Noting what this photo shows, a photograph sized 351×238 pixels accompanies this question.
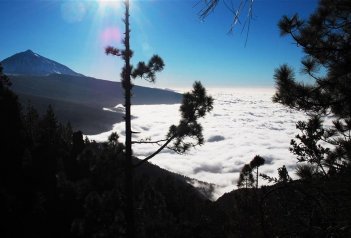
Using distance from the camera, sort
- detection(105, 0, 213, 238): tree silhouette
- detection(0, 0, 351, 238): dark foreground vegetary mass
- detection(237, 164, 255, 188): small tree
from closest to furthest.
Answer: detection(0, 0, 351, 238): dark foreground vegetary mass, detection(105, 0, 213, 238): tree silhouette, detection(237, 164, 255, 188): small tree

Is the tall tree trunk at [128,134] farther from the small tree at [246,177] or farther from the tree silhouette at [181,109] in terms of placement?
the small tree at [246,177]

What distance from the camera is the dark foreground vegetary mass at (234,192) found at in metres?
5.85

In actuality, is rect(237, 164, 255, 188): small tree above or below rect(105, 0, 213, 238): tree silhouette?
below

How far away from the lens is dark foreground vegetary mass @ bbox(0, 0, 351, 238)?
5.85 metres

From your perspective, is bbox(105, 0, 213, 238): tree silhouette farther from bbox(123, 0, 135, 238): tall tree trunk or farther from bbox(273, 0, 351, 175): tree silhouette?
bbox(273, 0, 351, 175): tree silhouette

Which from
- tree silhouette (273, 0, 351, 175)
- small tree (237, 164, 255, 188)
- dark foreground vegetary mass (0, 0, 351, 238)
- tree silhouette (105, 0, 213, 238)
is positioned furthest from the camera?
small tree (237, 164, 255, 188)

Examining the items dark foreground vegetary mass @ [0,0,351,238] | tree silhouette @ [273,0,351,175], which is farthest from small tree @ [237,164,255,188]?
tree silhouette @ [273,0,351,175]

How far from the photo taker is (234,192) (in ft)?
98.9

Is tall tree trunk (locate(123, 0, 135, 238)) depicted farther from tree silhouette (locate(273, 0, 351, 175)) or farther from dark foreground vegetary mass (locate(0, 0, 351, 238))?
tree silhouette (locate(273, 0, 351, 175))

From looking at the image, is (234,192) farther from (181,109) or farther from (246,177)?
(181,109)

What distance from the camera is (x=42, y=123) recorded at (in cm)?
5528

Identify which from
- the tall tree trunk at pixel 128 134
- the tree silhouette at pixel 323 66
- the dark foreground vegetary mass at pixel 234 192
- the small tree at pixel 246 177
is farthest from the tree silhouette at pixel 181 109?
the small tree at pixel 246 177

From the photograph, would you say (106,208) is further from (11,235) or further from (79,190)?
(11,235)

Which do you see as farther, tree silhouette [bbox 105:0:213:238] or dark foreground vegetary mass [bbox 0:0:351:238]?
tree silhouette [bbox 105:0:213:238]
